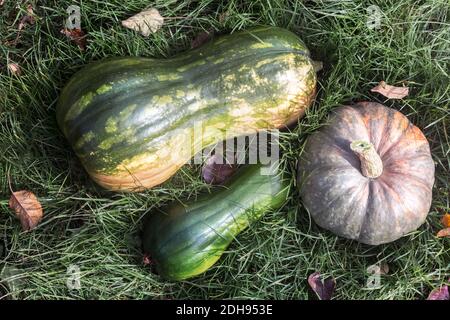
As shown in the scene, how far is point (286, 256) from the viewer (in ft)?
7.99

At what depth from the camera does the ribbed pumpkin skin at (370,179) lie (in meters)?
2.20

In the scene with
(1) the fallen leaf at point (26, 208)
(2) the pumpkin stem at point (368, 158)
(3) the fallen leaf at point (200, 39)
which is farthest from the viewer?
(3) the fallen leaf at point (200, 39)

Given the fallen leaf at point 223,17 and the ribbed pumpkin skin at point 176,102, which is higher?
the fallen leaf at point 223,17

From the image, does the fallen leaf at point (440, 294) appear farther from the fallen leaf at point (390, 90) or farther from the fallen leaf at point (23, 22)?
the fallen leaf at point (23, 22)

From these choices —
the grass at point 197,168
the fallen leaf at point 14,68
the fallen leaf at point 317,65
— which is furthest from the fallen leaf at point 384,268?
the fallen leaf at point 14,68

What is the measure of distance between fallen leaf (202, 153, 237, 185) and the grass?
5cm

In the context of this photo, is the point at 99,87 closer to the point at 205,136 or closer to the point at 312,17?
the point at 205,136

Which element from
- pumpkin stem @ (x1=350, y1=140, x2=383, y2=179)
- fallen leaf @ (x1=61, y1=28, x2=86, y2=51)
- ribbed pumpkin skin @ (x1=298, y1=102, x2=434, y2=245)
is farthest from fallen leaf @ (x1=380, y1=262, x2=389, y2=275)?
fallen leaf @ (x1=61, y1=28, x2=86, y2=51)

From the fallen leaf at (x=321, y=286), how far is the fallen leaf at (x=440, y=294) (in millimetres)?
386

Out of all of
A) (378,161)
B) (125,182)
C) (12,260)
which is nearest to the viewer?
(378,161)

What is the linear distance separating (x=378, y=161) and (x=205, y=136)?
664 millimetres

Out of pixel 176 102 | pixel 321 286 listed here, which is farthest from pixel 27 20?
pixel 321 286

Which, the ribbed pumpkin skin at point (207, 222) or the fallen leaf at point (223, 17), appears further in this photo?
the fallen leaf at point (223, 17)
